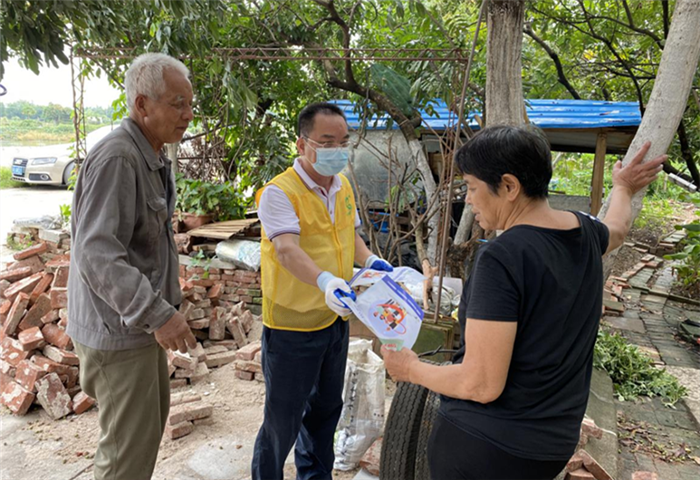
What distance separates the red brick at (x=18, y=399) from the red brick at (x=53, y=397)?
0.26 feet

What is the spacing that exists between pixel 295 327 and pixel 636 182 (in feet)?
5.41

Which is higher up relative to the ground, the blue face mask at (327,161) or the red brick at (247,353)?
the blue face mask at (327,161)

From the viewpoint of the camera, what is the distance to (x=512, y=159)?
1390 millimetres

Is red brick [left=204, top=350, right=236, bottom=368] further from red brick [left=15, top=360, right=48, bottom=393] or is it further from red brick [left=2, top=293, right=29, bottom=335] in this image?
red brick [left=2, top=293, right=29, bottom=335]

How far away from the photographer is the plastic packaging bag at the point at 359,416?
9.68ft

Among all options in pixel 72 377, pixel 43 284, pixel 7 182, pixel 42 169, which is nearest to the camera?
pixel 72 377

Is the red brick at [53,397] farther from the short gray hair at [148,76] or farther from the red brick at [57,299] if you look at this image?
the short gray hair at [148,76]

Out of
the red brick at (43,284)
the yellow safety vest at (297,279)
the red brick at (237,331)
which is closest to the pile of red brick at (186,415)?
the red brick at (237,331)

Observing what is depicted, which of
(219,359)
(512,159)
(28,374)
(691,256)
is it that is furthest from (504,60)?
(691,256)

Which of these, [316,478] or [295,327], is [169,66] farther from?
[316,478]

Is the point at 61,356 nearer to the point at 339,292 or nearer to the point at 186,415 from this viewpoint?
the point at 186,415

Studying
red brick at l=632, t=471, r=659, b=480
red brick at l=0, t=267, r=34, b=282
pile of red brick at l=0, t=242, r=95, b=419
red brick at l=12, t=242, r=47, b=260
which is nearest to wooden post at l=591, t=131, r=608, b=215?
red brick at l=632, t=471, r=659, b=480

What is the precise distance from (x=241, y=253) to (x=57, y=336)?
2050mm

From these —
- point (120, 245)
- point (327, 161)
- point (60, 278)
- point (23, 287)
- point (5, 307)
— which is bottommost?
point (5, 307)
